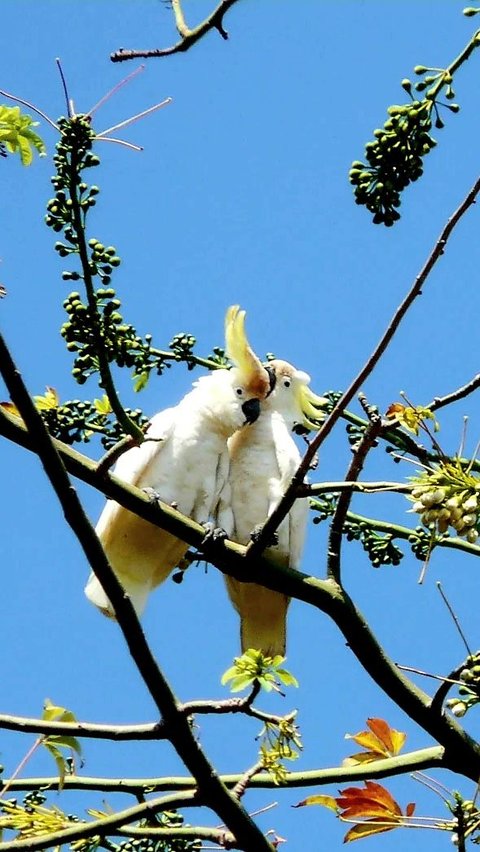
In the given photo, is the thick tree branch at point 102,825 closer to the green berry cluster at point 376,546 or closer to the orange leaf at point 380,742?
the orange leaf at point 380,742

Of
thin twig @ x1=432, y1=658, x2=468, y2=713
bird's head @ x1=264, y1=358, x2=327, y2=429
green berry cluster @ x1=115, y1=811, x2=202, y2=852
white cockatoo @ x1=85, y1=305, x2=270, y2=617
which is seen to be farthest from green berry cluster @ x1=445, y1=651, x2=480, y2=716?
bird's head @ x1=264, y1=358, x2=327, y2=429

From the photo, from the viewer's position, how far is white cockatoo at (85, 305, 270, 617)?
5.89 metres

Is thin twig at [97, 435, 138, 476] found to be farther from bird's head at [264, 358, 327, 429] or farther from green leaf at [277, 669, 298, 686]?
bird's head at [264, 358, 327, 429]

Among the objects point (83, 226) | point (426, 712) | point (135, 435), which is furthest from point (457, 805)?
point (83, 226)

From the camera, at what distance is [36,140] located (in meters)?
3.61

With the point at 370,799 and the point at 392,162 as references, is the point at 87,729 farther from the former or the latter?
the point at 392,162

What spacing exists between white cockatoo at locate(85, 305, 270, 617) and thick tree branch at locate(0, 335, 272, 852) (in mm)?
2362

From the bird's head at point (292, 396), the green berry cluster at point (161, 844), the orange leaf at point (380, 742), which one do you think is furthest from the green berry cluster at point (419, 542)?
the bird's head at point (292, 396)

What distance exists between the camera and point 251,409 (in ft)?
20.5

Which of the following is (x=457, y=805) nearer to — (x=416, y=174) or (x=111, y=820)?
(x=111, y=820)

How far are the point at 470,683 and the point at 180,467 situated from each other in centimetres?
270

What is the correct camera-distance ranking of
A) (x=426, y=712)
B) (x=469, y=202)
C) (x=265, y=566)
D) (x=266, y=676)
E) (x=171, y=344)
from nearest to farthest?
(x=469, y=202) < (x=266, y=676) < (x=426, y=712) < (x=265, y=566) < (x=171, y=344)

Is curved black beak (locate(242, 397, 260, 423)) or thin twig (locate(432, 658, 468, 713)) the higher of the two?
curved black beak (locate(242, 397, 260, 423))

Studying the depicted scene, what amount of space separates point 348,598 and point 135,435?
1.00 meters
